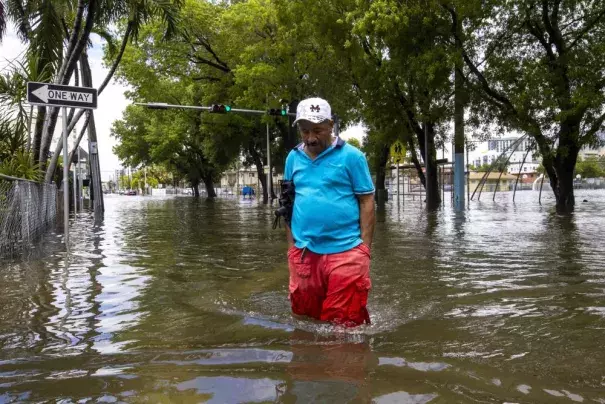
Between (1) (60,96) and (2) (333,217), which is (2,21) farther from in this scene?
(2) (333,217)

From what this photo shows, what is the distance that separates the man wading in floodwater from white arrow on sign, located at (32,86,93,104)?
6488 millimetres

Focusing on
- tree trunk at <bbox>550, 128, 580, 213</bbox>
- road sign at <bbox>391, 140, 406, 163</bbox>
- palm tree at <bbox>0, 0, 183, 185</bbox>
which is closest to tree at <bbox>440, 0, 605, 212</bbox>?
tree trunk at <bbox>550, 128, 580, 213</bbox>

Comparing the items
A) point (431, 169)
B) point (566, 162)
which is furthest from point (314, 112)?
point (431, 169)

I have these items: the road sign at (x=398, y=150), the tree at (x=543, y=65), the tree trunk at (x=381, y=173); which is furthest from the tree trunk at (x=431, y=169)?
the tree trunk at (x=381, y=173)

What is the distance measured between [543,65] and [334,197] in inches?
639

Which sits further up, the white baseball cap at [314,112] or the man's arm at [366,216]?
the white baseball cap at [314,112]

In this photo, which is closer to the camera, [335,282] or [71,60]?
[335,282]

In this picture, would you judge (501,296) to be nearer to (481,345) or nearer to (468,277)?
(468,277)

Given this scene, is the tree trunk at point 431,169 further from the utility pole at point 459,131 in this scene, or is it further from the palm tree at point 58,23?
the palm tree at point 58,23

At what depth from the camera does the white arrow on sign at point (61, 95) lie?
29.0ft

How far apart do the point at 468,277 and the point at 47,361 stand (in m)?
4.68

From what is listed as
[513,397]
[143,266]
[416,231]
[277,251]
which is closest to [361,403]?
[513,397]

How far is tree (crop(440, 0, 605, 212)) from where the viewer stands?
676 inches

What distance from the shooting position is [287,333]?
4168mm
